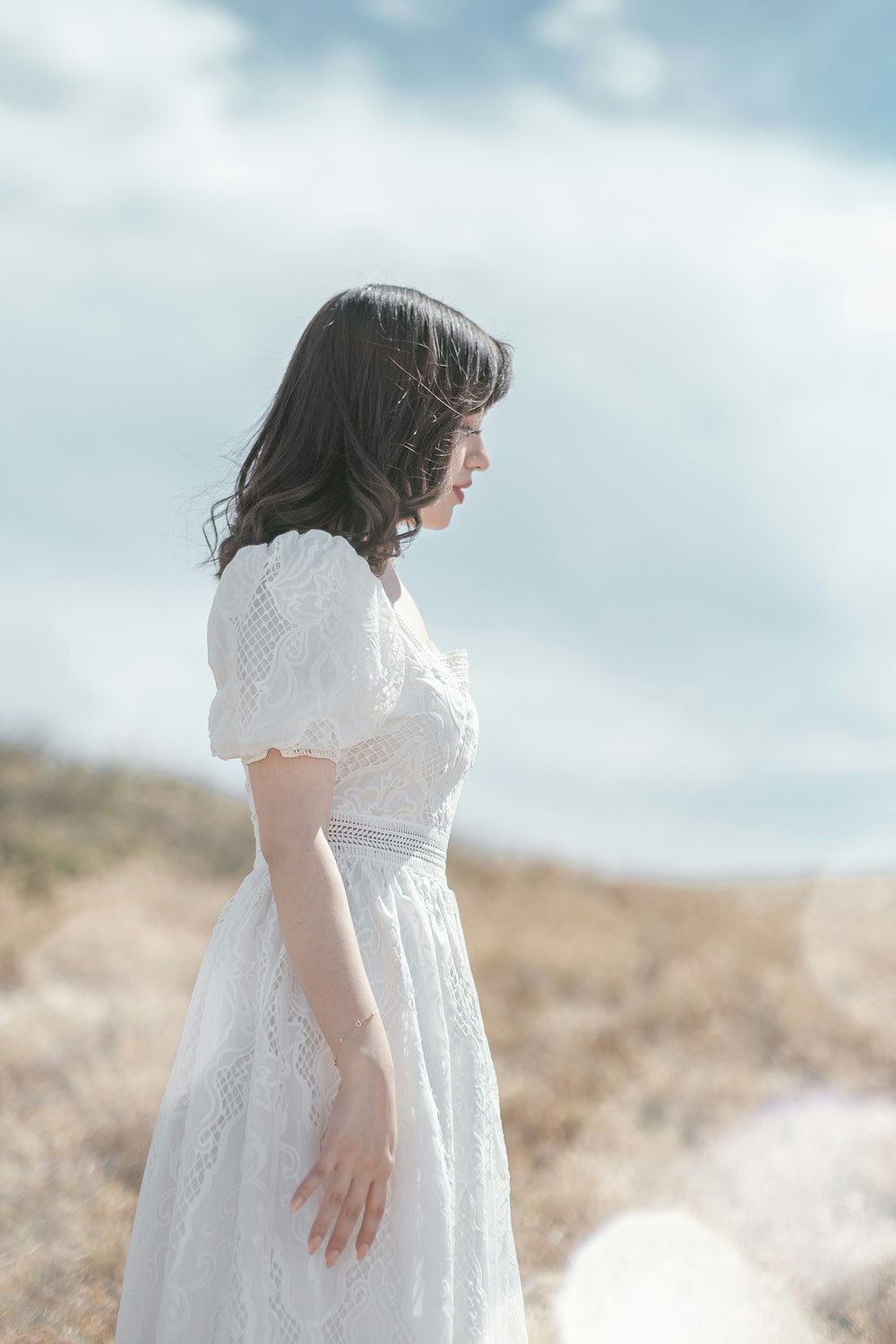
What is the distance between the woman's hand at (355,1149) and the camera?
1189 mm

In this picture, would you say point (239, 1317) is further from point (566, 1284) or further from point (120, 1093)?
point (120, 1093)

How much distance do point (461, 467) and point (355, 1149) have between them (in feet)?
2.85

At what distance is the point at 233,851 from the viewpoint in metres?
8.77

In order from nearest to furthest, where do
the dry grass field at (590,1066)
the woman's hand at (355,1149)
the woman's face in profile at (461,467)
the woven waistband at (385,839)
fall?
the woman's hand at (355,1149) → the woven waistband at (385,839) → the woman's face in profile at (461,467) → the dry grass field at (590,1066)

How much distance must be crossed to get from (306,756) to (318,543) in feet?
0.81

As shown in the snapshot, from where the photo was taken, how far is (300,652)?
1.27 m

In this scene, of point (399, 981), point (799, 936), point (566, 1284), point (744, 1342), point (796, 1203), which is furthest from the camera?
point (799, 936)

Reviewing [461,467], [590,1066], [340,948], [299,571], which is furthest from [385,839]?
[590,1066]

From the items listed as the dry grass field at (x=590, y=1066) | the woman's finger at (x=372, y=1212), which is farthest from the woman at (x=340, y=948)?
the dry grass field at (x=590, y=1066)

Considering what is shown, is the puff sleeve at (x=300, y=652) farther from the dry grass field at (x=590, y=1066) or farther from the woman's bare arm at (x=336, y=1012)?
the dry grass field at (x=590, y=1066)

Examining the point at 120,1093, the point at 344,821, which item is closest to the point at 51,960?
the point at 120,1093

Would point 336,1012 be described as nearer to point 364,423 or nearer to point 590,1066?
point 364,423

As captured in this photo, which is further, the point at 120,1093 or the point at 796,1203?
the point at 120,1093

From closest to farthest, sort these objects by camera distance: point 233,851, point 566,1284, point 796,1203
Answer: point 566,1284, point 796,1203, point 233,851
